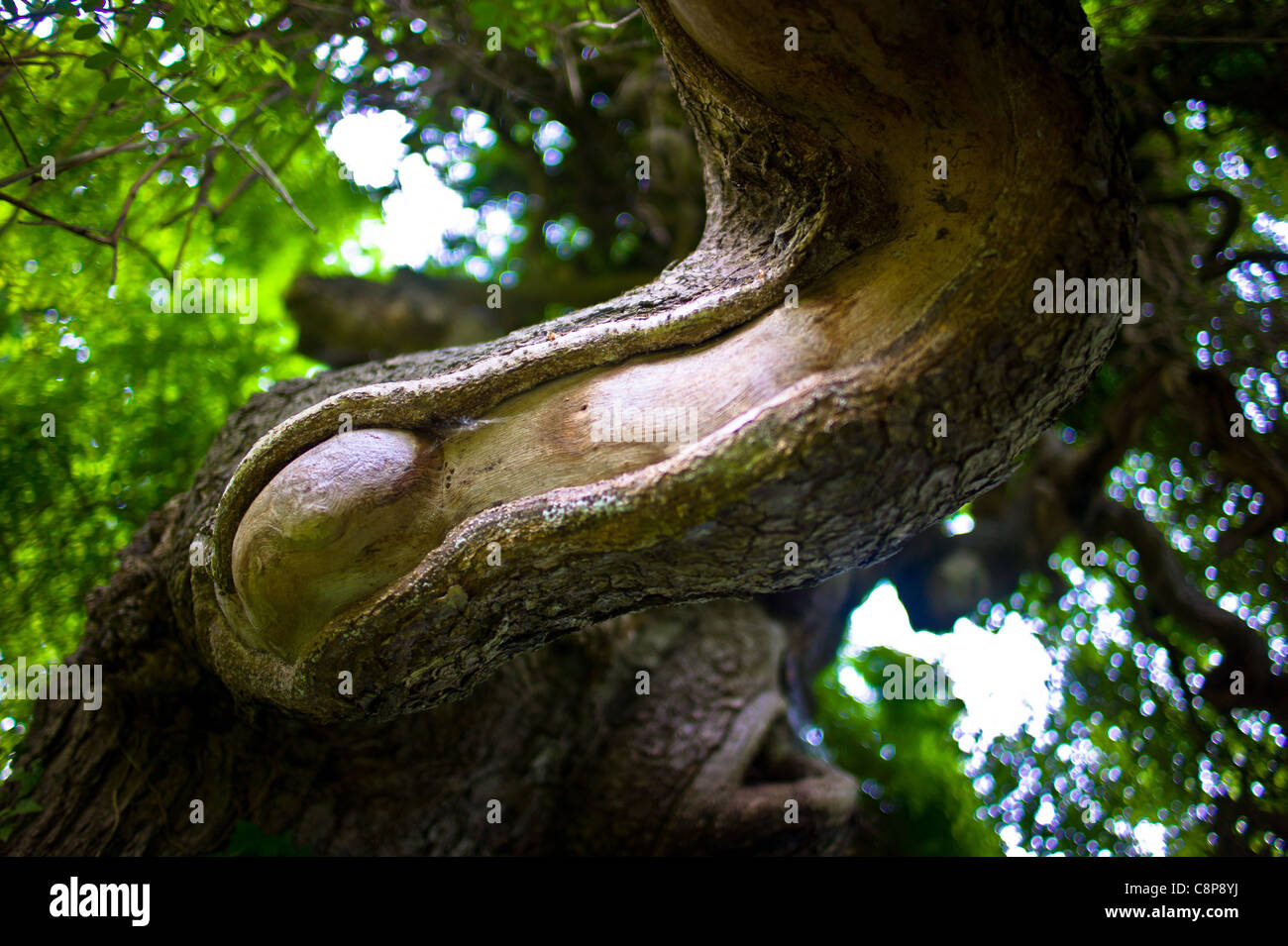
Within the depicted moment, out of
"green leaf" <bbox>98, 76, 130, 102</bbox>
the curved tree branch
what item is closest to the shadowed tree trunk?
the curved tree branch

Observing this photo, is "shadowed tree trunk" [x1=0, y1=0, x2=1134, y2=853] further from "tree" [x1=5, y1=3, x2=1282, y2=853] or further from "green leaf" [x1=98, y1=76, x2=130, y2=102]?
"green leaf" [x1=98, y1=76, x2=130, y2=102]

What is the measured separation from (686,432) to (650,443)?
0.06 m

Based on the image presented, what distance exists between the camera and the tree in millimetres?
1070

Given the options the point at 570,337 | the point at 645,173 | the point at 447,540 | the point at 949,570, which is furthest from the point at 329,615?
the point at 949,570

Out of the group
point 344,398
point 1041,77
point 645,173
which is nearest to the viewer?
point 1041,77

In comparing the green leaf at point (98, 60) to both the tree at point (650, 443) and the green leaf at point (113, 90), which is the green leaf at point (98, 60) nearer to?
the green leaf at point (113, 90)

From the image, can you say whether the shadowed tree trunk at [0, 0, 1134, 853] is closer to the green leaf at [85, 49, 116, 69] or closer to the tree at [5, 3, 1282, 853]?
the tree at [5, 3, 1282, 853]

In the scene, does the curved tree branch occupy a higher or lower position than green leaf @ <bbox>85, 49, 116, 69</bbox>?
lower

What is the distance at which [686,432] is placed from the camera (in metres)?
1.17

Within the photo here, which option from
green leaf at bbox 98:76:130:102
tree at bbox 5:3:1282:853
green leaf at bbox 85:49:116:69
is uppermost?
green leaf at bbox 85:49:116:69

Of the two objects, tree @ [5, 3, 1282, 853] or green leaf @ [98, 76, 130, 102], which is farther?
green leaf @ [98, 76, 130, 102]
